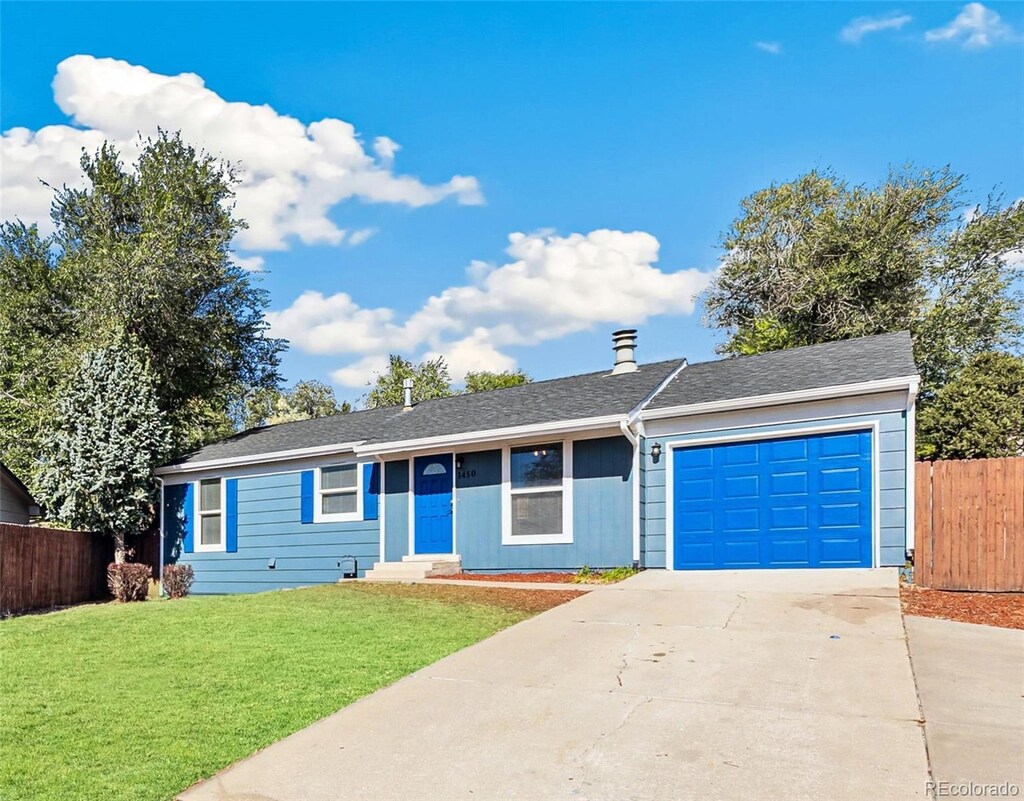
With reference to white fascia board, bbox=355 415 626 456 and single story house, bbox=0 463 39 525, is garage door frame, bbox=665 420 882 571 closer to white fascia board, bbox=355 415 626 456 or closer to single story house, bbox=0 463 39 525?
white fascia board, bbox=355 415 626 456

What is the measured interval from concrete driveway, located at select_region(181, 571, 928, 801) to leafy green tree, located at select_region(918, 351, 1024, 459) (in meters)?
8.83

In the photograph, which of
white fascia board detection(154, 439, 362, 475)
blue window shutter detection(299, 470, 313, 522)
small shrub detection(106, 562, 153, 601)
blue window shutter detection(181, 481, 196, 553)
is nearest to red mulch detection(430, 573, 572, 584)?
white fascia board detection(154, 439, 362, 475)

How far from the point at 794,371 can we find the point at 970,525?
336 centimetres

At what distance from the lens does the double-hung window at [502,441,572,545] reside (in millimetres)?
11523

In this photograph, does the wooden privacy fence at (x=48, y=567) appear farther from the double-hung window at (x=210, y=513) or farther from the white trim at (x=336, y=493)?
the white trim at (x=336, y=493)

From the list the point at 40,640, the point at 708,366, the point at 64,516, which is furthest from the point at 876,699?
the point at 64,516

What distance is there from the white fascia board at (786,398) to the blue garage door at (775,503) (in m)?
0.53

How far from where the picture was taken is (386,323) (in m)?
32.8

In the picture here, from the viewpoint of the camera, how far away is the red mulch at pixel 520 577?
10727 millimetres

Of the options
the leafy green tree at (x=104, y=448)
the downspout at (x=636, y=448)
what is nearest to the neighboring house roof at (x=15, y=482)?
the leafy green tree at (x=104, y=448)

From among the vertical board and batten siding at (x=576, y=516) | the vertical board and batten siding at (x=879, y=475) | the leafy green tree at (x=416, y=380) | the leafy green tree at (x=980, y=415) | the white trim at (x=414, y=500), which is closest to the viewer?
the vertical board and batten siding at (x=879, y=475)

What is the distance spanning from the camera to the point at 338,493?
14.0 meters

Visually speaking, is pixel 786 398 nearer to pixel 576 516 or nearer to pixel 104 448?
pixel 576 516

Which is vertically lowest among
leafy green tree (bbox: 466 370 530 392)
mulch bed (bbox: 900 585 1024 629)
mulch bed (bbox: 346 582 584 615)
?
mulch bed (bbox: 346 582 584 615)
